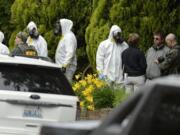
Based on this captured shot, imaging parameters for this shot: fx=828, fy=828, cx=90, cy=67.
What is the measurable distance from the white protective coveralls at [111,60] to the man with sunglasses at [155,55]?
1.20m

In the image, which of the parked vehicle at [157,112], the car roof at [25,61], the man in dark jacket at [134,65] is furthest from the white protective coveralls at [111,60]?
the parked vehicle at [157,112]

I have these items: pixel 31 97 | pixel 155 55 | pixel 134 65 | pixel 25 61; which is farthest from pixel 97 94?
pixel 31 97

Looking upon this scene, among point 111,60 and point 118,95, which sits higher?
point 111,60

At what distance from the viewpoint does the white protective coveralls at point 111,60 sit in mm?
16734

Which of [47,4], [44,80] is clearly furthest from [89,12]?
[44,80]

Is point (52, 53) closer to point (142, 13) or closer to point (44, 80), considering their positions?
point (142, 13)

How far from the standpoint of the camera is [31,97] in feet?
35.0

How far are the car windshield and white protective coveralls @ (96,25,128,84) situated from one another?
5.66 meters

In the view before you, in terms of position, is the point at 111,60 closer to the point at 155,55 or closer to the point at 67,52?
the point at 67,52

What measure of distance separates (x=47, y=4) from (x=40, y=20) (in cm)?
52

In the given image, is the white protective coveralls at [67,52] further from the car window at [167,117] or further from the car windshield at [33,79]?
the car window at [167,117]

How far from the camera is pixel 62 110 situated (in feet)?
35.2

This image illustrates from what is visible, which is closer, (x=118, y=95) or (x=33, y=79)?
(x=33, y=79)

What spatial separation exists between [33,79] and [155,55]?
194 inches
